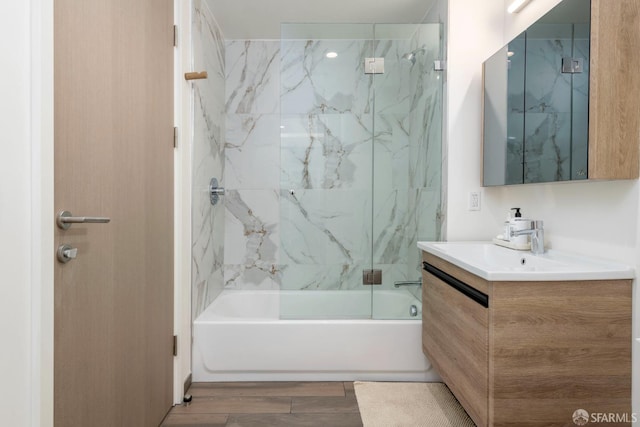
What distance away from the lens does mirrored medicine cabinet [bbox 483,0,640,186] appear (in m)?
1.43

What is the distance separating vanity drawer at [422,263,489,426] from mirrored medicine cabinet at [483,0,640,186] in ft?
2.14

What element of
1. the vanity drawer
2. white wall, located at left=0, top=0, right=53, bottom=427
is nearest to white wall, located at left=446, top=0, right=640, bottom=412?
the vanity drawer

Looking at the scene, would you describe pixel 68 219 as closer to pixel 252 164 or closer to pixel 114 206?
pixel 114 206

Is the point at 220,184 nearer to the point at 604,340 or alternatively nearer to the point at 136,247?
the point at 136,247

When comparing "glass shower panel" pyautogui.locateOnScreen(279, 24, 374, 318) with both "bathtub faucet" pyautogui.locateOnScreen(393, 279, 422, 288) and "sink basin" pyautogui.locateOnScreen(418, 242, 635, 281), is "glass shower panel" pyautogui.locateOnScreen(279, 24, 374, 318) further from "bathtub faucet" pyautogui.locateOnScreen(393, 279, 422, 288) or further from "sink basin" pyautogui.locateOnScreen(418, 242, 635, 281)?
"sink basin" pyautogui.locateOnScreen(418, 242, 635, 281)

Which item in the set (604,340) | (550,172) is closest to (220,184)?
(550,172)

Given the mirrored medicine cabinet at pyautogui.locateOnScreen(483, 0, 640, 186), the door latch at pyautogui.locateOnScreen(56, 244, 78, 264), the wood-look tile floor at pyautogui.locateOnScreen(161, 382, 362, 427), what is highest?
the mirrored medicine cabinet at pyautogui.locateOnScreen(483, 0, 640, 186)

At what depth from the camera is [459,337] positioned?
65.6 inches

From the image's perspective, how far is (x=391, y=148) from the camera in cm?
244

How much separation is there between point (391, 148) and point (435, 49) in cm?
67

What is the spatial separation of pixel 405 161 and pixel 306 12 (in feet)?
4.22

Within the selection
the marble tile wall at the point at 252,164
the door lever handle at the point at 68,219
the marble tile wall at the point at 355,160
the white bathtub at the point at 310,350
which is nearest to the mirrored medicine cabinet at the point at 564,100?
the marble tile wall at the point at 355,160

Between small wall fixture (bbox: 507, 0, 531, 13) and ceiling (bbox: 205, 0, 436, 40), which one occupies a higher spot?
ceiling (bbox: 205, 0, 436, 40)

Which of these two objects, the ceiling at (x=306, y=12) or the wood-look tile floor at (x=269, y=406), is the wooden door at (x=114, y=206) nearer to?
the wood-look tile floor at (x=269, y=406)
